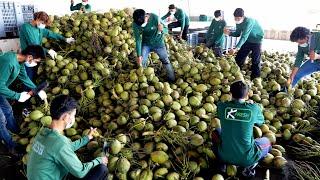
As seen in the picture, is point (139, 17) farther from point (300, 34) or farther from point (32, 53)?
point (300, 34)

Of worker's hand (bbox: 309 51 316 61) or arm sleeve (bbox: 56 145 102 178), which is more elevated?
worker's hand (bbox: 309 51 316 61)

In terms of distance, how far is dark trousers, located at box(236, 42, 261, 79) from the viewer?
5143 millimetres

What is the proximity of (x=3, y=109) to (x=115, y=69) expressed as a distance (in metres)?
1.53

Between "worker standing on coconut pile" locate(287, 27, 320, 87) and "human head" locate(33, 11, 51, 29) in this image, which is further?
"human head" locate(33, 11, 51, 29)

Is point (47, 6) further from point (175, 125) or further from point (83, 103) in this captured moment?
point (175, 125)

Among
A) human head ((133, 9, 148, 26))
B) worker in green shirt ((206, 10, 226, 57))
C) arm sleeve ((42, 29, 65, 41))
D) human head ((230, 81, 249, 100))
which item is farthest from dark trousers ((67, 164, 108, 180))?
worker in green shirt ((206, 10, 226, 57))

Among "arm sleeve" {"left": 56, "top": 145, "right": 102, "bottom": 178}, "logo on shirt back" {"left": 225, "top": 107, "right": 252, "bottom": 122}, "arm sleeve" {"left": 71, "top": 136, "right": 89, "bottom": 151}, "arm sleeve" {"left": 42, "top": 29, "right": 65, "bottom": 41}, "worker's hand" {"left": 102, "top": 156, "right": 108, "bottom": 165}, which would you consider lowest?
"worker's hand" {"left": 102, "top": 156, "right": 108, "bottom": 165}

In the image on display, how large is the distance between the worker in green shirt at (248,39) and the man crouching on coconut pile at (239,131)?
7.28 feet

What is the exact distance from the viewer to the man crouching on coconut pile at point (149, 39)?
4594mm

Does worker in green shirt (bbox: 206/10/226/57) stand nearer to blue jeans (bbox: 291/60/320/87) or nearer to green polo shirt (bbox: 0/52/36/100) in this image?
blue jeans (bbox: 291/60/320/87)

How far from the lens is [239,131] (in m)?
2.90

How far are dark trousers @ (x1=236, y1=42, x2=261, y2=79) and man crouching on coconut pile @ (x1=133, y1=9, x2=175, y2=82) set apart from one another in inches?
56.0

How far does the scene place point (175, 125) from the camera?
139 inches

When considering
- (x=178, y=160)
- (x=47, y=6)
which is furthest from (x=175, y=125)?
(x=47, y=6)
